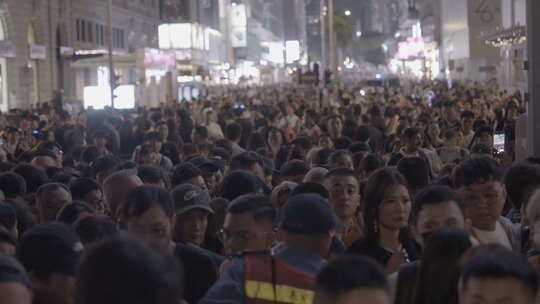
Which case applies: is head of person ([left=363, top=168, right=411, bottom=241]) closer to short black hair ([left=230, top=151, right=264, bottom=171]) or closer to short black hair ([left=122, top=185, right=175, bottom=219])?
short black hair ([left=122, top=185, right=175, bottom=219])

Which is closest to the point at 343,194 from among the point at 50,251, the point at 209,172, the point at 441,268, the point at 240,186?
the point at 240,186

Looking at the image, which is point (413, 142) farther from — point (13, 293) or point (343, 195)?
point (13, 293)

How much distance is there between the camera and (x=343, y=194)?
29.2ft

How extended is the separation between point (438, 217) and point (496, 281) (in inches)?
79.0

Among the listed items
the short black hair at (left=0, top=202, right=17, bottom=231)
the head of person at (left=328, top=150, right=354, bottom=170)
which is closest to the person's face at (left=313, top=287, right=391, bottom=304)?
the short black hair at (left=0, top=202, right=17, bottom=231)

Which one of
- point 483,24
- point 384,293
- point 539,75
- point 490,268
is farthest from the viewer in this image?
point 483,24

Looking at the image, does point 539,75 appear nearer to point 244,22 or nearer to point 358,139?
point 358,139

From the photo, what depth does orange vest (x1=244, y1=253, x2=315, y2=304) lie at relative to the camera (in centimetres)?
534

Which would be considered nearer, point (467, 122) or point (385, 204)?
point (385, 204)

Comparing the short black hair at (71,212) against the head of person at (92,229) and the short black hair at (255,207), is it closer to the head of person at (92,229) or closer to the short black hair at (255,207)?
the head of person at (92,229)

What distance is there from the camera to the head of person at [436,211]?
6535 millimetres

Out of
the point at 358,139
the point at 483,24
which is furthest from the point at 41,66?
the point at 358,139

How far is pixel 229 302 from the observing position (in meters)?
5.50

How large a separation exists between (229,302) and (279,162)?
10267 mm
